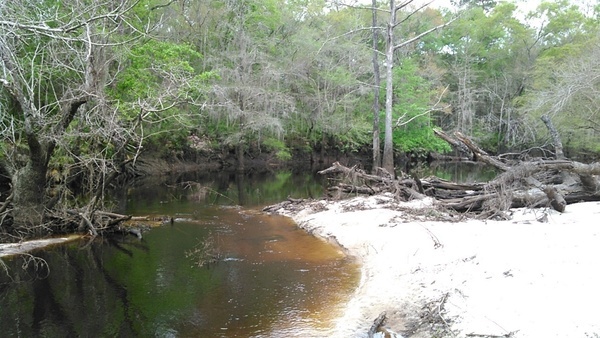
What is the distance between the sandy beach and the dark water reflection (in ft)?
2.11

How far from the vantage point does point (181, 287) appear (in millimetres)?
6637

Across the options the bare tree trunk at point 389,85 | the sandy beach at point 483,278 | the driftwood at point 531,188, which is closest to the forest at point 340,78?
the bare tree trunk at point 389,85

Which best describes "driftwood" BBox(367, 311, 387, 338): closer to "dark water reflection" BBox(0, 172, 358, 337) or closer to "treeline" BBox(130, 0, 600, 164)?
"dark water reflection" BBox(0, 172, 358, 337)

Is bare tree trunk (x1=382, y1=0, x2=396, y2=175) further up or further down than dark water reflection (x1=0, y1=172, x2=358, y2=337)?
further up

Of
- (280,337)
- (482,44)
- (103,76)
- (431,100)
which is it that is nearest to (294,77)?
(431,100)

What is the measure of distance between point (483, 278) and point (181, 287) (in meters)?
4.38

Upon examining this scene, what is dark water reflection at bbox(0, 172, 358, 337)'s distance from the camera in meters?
5.25

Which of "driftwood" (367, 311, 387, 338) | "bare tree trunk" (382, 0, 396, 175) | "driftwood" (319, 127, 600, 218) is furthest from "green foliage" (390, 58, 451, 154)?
"driftwood" (367, 311, 387, 338)

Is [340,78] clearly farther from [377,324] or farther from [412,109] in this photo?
[377,324]

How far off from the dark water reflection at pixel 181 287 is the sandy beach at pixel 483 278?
0.64m

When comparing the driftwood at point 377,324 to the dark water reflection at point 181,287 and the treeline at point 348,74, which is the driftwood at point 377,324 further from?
the treeline at point 348,74

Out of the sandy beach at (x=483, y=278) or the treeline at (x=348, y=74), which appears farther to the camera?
the treeline at (x=348, y=74)

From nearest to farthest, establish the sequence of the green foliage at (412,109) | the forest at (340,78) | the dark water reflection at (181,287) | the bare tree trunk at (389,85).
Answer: the dark water reflection at (181,287) → the bare tree trunk at (389,85) → the forest at (340,78) → the green foliage at (412,109)

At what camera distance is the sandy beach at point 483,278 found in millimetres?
4115
